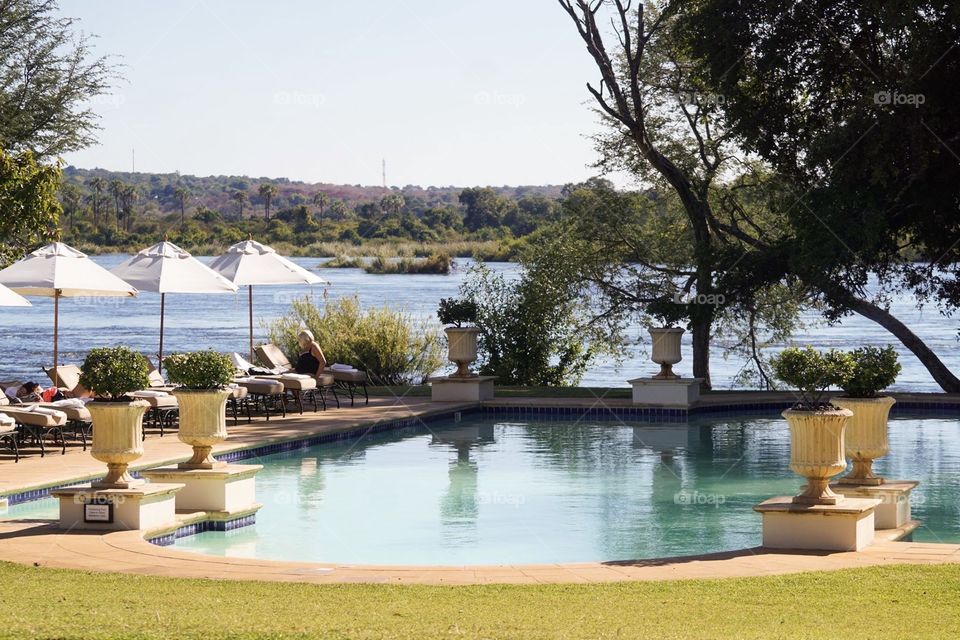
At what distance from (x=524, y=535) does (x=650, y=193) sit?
45.4 feet

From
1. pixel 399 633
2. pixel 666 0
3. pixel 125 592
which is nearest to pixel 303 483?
pixel 125 592

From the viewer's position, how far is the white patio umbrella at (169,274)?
53.4 feet

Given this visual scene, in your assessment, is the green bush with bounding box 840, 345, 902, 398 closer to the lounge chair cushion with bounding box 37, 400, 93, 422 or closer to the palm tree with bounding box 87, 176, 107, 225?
the lounge chair cushion with bounding box 37, 400, 93, 422

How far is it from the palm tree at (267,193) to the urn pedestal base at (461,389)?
71.8 meters

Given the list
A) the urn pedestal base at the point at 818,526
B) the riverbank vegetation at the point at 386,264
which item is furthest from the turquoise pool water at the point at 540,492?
the riverbank vegetation at the point at 386,264

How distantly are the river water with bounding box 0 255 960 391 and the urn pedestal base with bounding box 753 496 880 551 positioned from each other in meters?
16.6

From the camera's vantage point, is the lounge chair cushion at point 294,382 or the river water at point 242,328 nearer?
the lounge chair cushion at point 294,382

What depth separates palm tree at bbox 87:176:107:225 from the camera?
7738 centimetres

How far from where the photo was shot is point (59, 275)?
1482 centimetres

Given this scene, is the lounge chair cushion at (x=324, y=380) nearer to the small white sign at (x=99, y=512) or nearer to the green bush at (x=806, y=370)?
the small white sign at (x=99, y=512)

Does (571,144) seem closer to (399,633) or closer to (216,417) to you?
(216,417)

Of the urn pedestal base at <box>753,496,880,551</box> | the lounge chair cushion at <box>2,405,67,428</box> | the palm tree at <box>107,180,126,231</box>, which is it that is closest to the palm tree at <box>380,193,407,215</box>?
the palm tree at <box>107,180,126,231</box>

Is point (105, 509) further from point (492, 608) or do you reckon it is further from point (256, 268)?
point (256, 268)

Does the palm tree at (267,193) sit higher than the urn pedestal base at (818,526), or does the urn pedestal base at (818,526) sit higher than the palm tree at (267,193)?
the palm tree at (267,193)
